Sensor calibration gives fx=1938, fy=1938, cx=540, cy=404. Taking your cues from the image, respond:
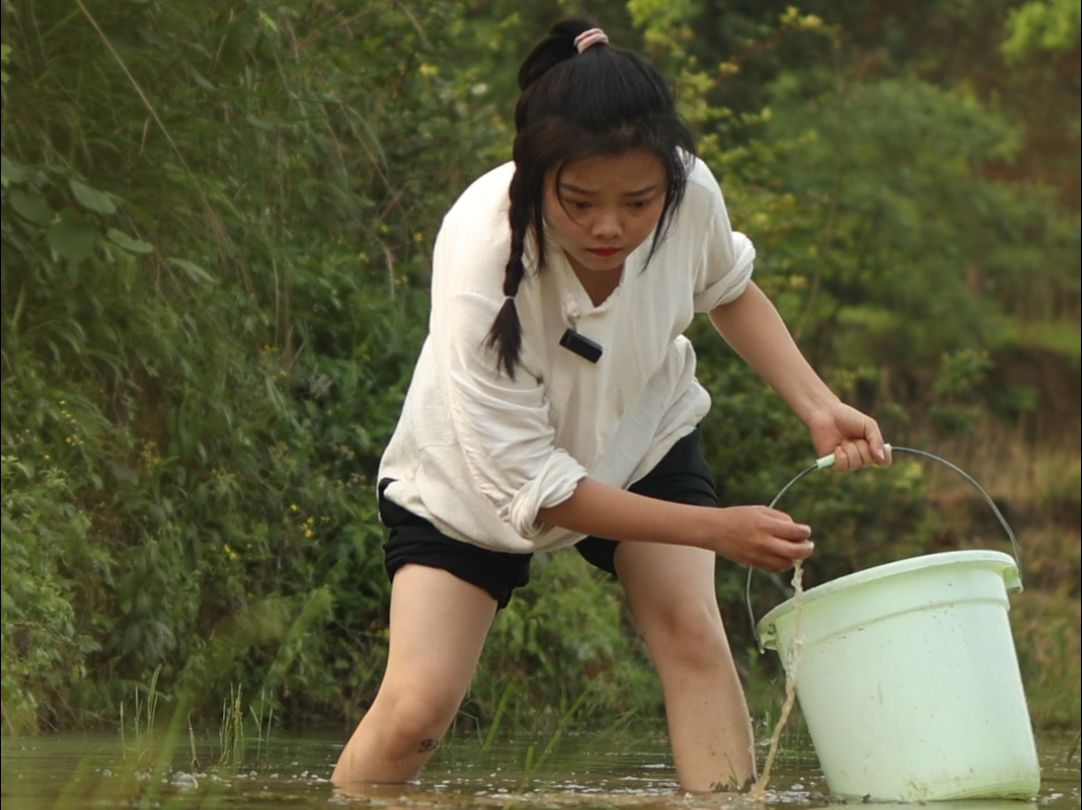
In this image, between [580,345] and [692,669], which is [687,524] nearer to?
[580,345]

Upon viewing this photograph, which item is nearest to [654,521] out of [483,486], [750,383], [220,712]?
[483,486]

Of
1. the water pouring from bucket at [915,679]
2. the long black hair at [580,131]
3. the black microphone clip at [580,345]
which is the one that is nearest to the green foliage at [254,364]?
the water pouring from bucket at [915,679]

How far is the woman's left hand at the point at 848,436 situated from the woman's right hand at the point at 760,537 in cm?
43

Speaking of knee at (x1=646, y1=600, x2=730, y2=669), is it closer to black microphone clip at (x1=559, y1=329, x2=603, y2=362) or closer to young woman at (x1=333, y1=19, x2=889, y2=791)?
young woman at (x1=333, y1=19, x2=889, y2=791)

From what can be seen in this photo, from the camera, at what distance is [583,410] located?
3.67 metres

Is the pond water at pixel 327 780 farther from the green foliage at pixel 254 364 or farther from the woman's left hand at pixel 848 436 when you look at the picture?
the woman's left hand at pixel 848 436

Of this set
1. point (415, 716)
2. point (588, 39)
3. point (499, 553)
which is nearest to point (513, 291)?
point (588, 39)

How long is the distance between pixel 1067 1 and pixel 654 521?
34.8 ft

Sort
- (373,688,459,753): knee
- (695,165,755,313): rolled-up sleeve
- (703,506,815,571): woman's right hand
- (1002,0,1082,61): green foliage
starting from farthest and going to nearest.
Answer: (1002,0,1082,61): green foliage → (695,165,755,313): rolled-up sleeve → (373,688,459,753): knee → (703,506,815,571): woman's right hand

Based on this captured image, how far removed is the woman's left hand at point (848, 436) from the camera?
374 centimetres

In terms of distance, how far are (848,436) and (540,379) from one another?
0.65 m

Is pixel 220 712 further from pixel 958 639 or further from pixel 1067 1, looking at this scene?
pixel 1067 1

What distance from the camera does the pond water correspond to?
3.13 m

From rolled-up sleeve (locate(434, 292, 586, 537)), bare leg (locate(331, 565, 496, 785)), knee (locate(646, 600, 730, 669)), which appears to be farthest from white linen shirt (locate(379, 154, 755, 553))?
knee (locate(646, 600, 730, 669))
